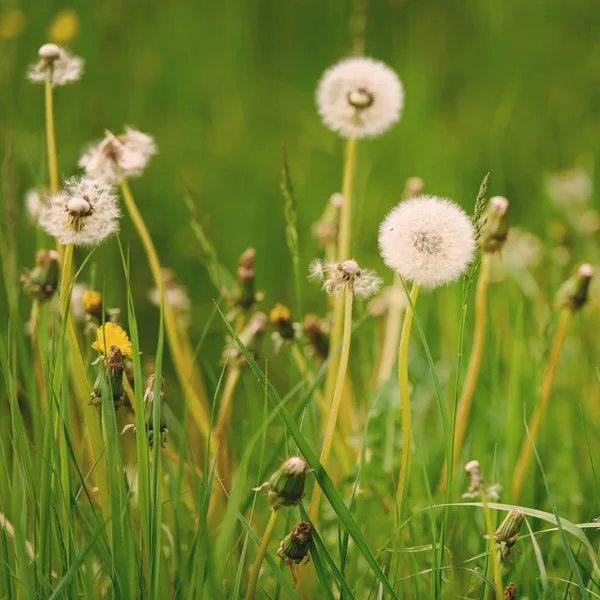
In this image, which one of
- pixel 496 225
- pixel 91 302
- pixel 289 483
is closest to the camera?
pixel 289 483

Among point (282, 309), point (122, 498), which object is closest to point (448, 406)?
point (282, 309)

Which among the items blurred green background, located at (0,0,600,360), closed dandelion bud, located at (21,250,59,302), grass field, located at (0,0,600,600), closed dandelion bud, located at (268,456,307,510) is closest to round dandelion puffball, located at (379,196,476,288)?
grass field, located at (0,0,600,600)

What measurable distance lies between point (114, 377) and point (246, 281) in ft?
1.25

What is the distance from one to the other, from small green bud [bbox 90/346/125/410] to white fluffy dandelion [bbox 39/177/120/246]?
0.42 ft

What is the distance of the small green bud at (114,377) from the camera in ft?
2.77

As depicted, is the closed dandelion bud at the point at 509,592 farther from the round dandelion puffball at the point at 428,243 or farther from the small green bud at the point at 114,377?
the small green bud at the point at 114,377

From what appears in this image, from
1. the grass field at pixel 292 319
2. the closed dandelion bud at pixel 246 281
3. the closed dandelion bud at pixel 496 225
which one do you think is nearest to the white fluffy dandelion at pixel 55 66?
the grass field at pixel 292 319

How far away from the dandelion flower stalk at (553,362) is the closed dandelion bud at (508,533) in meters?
0.33

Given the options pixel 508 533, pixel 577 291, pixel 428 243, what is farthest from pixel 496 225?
pixel 508 533

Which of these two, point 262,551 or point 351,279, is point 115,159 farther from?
point 262,551

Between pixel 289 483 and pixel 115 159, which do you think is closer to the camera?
pixel 289 483

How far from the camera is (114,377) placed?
854 millimetres

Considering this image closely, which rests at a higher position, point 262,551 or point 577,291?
point 577,291

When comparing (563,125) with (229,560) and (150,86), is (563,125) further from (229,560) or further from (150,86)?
(229,560)
